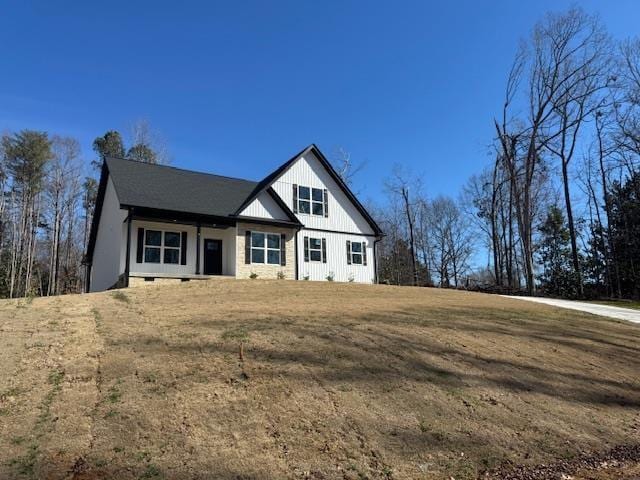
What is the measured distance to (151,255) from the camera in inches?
747

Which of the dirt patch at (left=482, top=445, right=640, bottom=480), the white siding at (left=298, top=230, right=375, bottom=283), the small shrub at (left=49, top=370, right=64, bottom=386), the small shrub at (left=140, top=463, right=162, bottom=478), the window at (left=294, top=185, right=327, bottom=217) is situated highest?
the window at (left=294, top=185, right=327, bottom=217)

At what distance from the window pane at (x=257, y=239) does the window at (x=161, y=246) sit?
3208 mm

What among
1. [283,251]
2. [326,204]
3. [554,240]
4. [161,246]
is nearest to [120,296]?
[161,246]

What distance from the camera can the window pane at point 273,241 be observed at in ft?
70.2

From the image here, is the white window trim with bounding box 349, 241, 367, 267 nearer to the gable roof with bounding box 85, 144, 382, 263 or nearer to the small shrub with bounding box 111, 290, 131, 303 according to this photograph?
the gable roof with bounding box 85, 144, 382, 263

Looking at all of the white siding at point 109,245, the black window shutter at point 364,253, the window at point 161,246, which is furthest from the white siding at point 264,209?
the white siding at point 109,245

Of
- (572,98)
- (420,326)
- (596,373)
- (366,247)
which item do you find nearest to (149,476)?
(420,326)

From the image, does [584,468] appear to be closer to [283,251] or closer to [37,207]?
[283,251]

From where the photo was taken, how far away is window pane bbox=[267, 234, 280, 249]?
2139 centimetres

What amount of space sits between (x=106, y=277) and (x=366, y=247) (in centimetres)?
1302

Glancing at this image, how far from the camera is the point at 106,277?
20.8 meters

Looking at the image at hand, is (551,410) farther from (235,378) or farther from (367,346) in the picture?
(235,378)

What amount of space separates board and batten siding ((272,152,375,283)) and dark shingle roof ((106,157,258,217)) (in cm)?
262

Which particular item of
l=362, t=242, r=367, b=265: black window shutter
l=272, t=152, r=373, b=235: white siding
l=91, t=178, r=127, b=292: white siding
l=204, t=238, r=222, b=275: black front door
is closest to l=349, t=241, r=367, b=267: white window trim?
l=362, t=242, r=367, b=265: black window shutter
